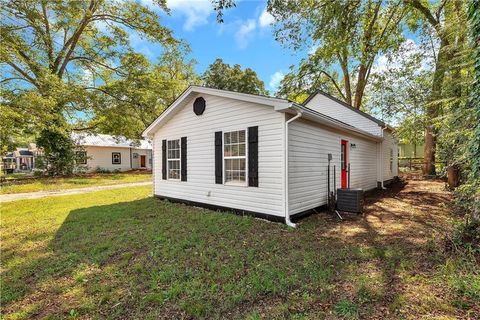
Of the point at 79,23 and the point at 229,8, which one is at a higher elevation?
the point at 79,23

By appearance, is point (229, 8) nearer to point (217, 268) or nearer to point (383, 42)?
point (217, 268)

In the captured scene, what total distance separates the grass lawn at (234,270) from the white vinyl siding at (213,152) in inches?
25.3

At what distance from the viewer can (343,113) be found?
1275 cm

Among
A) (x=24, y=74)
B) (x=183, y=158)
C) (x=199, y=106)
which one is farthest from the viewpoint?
(x=24, y=74)

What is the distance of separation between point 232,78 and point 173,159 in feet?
70.7

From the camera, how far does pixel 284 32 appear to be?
860 cm

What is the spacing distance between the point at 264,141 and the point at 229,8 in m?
2.89

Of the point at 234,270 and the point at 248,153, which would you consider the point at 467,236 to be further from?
the point at 248,153

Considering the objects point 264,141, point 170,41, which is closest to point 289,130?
point 264,141

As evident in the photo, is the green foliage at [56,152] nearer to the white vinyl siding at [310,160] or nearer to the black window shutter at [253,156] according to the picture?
the black window shutter at [253,156]

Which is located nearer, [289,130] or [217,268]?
[217,268]

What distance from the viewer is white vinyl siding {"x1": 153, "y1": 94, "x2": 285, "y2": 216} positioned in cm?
575

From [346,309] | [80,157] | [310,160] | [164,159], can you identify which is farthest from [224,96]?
[80,157]

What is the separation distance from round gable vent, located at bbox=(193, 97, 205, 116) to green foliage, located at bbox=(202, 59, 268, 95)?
20913mm
